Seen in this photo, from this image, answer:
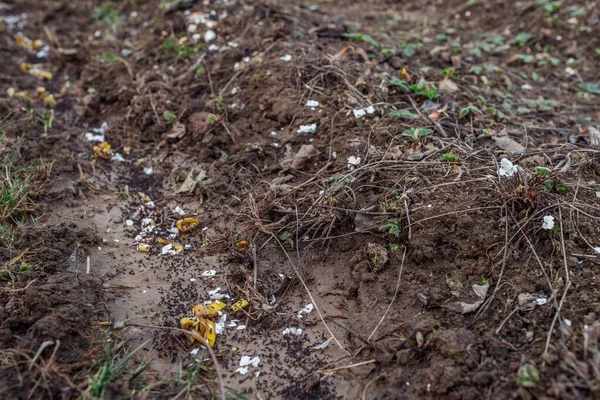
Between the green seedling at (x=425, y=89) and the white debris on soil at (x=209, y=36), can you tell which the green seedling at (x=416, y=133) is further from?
the white debris on soil at (x=209, y=36)

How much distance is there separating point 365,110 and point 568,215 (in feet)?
4.73

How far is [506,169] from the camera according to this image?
2896 mm

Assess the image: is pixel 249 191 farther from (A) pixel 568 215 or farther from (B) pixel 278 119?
(A) pixel 568 215

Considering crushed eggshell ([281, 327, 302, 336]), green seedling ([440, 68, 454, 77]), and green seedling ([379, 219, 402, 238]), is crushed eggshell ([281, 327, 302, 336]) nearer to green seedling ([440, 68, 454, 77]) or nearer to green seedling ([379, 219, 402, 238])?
green seedling ([379, 219, 402, 238])

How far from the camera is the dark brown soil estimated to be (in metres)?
2.32

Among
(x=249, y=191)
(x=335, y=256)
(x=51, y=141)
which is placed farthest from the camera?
(x=51, y=141)

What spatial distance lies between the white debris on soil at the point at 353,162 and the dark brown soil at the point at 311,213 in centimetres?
6

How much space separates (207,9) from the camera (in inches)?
193

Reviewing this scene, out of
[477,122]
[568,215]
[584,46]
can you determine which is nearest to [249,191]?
[477,122]

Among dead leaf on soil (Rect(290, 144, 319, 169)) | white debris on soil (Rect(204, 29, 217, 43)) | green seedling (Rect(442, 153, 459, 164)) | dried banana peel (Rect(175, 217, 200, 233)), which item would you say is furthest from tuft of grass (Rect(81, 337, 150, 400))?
white debris on soil (Rect(204, 29, 217, 43))

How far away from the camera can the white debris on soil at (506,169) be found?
285 centimetres

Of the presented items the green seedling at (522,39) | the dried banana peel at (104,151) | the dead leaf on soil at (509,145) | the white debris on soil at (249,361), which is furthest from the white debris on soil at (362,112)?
the green seedling at (522,39)

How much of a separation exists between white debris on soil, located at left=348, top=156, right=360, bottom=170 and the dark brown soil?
65mm

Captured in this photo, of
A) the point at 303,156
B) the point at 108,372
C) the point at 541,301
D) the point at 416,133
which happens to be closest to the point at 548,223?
the point at 541,301
